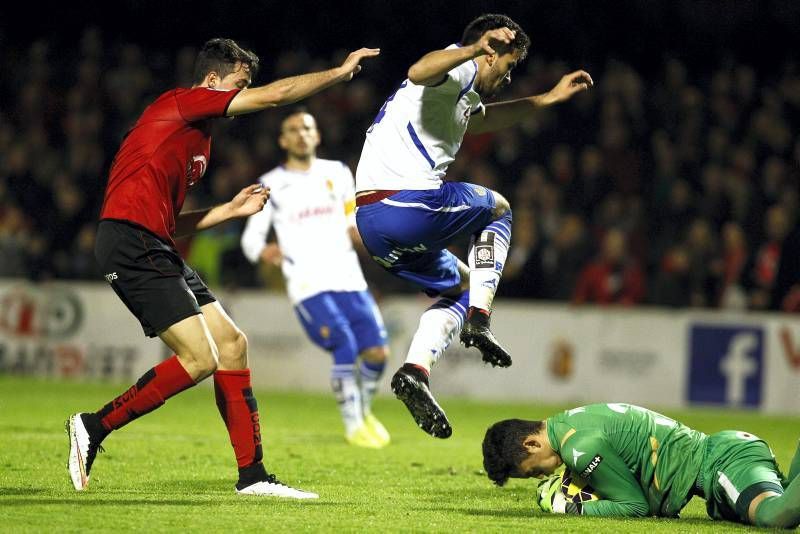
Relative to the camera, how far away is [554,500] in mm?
6781

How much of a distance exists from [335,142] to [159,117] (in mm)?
12277

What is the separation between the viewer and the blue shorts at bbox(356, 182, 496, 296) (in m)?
6.91

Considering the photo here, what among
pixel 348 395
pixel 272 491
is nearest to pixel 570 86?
pixel 272 491

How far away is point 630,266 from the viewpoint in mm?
16297

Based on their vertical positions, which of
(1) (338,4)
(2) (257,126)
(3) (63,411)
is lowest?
(3) (63,411)

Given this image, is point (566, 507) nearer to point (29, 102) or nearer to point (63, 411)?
point (63, 411)

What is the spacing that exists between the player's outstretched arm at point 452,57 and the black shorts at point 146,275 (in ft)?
5.66

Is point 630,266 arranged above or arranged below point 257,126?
below

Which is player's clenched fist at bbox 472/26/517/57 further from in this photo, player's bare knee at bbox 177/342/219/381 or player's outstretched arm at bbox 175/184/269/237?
player's bare knee at bbox 177/342/219/381

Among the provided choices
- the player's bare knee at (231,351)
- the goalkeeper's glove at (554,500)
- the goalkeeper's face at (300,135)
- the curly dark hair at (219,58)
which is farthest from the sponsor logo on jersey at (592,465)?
the goalkeeper's face at (300,135)

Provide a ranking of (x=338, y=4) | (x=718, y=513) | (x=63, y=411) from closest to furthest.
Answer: (x=718, y=513) → (x=63, y=411) → (x=338, y=4)

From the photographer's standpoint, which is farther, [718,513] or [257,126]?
[257,126]

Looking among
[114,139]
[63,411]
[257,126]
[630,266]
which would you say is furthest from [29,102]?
[630,266]

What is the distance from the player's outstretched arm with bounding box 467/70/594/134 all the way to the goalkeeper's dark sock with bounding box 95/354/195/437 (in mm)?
2310
